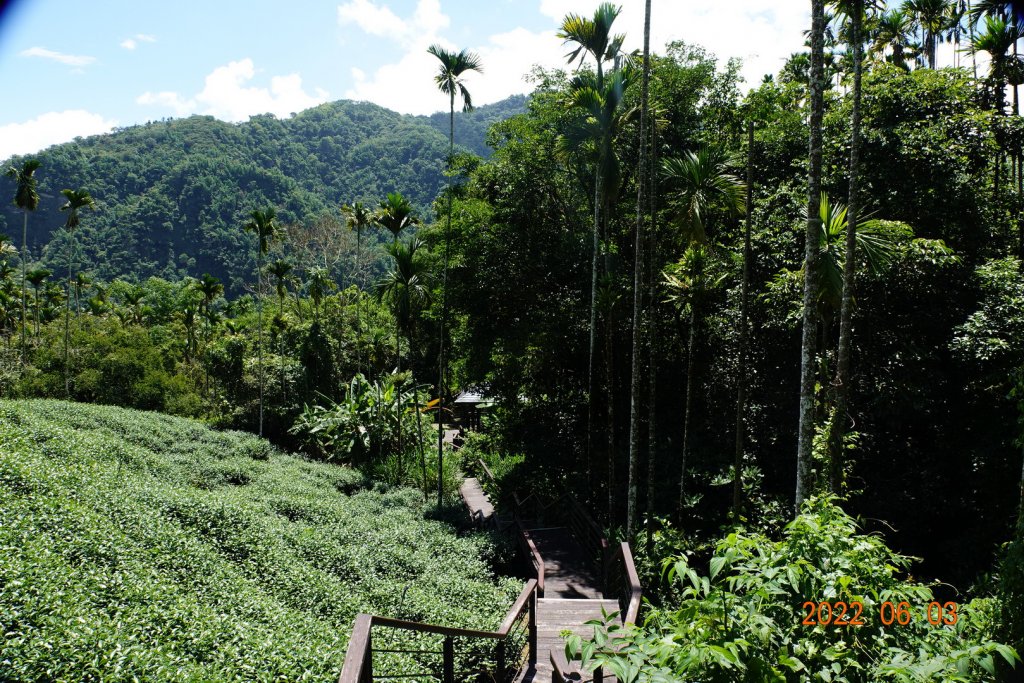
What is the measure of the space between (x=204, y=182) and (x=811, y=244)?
10445cm

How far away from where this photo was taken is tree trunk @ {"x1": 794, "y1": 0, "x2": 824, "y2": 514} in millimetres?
8039

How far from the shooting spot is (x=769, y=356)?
44.8ft

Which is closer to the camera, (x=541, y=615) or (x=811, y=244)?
(x=811, y=244)

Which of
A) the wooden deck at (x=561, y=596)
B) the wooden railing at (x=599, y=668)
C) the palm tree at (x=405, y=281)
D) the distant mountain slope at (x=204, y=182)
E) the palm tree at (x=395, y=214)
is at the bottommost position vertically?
the wooden deck at (x=561, y=596)

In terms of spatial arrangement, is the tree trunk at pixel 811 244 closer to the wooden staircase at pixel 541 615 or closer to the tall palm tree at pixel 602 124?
the wooden staircase at pixel 541 615

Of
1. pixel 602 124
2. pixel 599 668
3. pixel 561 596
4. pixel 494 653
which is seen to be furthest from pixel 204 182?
pixel 599 668

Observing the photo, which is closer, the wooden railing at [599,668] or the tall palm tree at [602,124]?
the wooden railing at [599,668]

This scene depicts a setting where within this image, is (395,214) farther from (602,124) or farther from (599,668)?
(599,668)

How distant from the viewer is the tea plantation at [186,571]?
5.98 meters

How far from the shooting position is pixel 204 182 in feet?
316

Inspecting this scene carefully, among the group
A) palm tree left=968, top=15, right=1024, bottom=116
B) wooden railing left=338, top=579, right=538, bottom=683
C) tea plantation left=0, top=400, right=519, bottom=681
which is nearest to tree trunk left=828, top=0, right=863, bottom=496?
wooden railing left=338, top=579, right=538, bottom=683

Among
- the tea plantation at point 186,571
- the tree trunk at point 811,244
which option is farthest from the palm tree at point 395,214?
the tree trunk at point 811,244

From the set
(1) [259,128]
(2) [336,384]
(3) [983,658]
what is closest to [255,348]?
(2) [336,384]

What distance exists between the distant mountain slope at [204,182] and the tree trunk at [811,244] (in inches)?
2914
